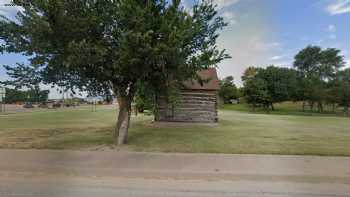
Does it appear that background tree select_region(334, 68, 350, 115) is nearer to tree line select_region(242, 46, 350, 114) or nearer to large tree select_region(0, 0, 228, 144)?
tree line select_region(242, 46, 350, 114)

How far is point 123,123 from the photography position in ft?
28.7

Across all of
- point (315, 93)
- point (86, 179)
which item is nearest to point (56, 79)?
point (86, 179)

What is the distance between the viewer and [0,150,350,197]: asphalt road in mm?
4387

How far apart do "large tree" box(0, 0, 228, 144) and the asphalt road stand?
8.73 ft

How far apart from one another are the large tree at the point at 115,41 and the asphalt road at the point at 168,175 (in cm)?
266

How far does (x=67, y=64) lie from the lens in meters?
6.83

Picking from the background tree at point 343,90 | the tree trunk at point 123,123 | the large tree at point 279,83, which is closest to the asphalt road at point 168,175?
the tree trunk at point 123,123

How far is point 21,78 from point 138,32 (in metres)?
4.37

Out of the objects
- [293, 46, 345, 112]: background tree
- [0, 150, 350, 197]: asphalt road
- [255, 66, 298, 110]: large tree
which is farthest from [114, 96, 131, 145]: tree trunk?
[293, 46, 345, 112]: background tree

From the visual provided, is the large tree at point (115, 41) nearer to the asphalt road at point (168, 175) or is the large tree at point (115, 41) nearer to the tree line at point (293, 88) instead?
the asphalt road at point (168, 175)

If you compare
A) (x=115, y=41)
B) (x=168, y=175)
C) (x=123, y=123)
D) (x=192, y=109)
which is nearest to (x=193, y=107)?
(x=192, y=109)

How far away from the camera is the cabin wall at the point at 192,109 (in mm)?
16906

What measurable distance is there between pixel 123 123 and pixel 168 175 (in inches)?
157

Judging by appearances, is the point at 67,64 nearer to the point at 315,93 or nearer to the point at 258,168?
the point at 258,168
